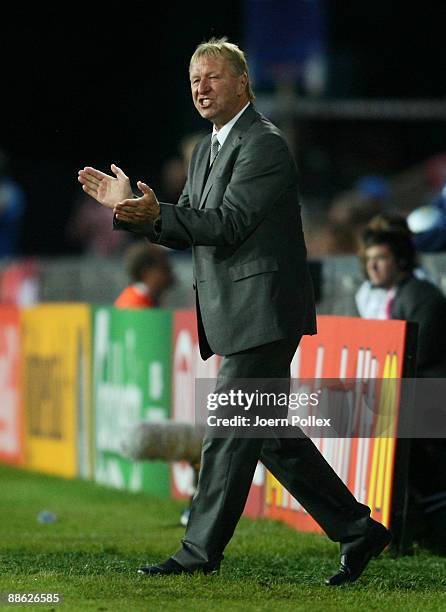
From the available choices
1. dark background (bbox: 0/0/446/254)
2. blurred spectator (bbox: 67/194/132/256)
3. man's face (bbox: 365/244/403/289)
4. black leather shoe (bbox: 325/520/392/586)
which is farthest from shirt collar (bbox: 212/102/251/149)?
dark background (bbox: 0/0/446/254)

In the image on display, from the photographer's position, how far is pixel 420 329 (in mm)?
9469

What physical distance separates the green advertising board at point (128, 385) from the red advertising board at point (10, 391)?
2005mm

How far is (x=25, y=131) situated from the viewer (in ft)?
88.6

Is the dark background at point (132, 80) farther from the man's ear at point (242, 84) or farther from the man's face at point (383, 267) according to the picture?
the man's ear at point (242, 84)

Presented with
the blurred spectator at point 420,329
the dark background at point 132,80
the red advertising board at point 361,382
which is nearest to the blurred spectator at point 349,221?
the red advertising board at point 361,382

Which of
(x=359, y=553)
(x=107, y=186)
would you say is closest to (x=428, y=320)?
(x=359, y=553)

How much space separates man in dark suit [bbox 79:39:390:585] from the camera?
23.8 feet

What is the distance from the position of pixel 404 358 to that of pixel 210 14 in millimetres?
17493

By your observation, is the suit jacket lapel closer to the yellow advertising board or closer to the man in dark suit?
the man in dark suit

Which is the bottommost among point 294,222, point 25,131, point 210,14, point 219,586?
point 219,586

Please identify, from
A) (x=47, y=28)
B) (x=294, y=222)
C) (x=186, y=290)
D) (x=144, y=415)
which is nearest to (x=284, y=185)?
(x=294, y=222)

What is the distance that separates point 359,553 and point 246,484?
0.58 meters

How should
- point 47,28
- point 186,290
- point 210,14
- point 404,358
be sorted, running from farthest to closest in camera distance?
point 47,28
point 210,14
point 186,290
point 404,358

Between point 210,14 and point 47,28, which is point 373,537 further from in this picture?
point 47,28
